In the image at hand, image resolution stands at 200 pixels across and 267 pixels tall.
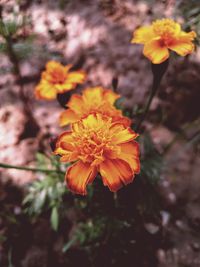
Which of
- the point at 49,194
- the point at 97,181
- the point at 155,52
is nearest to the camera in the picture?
the point at 155,52

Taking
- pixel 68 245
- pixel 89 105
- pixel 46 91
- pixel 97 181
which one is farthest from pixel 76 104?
pixel 68 245

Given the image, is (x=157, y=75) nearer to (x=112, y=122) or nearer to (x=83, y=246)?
(x=112, y=122)

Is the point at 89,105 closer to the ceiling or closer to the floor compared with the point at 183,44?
closer to the floor

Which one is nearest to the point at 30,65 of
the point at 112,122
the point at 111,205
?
the point at 111,205

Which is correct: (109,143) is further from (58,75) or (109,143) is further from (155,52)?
(58,75)

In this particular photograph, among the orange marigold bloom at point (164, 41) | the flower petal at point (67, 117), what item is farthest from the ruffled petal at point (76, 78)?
the orange marigold bloom at point (164, 41)

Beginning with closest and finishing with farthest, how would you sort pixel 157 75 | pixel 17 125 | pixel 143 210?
1. pixel 157 75
2. pixel 143 210
3. pixel 17 125

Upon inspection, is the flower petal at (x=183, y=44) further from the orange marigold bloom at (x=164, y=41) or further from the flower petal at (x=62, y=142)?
the flower petal at (x=62, y=142)

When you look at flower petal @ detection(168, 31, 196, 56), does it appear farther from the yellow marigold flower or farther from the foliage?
the foliage
